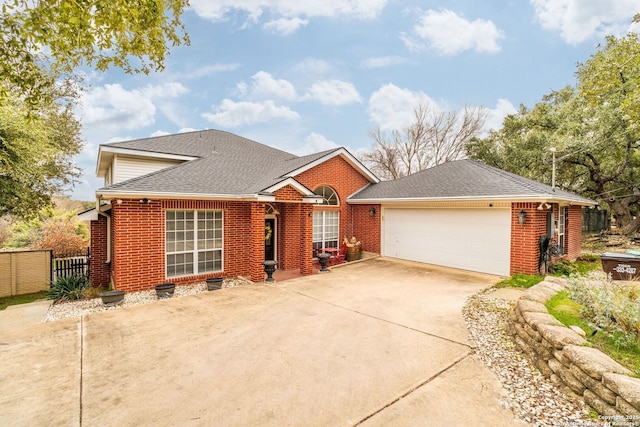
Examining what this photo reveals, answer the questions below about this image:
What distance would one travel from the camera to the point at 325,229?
13219 millimetres

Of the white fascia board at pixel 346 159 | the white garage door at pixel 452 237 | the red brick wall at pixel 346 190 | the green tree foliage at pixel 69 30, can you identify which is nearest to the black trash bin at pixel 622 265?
the white garage door at pixel 452 237

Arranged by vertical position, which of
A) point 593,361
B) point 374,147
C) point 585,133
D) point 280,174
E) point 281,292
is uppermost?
point 374,147

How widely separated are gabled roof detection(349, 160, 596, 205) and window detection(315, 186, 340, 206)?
0.84 metres

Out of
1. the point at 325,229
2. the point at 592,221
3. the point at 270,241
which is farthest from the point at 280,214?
the point at 592,221

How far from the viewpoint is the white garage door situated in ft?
32.1

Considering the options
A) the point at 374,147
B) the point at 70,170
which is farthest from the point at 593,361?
the point at 374,147

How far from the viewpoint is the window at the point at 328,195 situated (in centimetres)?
1319

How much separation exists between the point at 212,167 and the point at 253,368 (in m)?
8.90

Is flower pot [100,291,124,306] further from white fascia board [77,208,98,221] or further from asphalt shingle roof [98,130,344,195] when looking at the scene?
white fascia board [77,208,98,221]

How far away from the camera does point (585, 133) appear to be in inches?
647

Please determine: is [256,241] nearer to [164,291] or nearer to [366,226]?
[164,291]

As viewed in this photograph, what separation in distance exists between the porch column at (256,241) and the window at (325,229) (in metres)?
3.79

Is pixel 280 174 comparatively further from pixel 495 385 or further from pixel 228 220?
pixel 495 385

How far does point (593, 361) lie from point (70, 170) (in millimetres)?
22331
